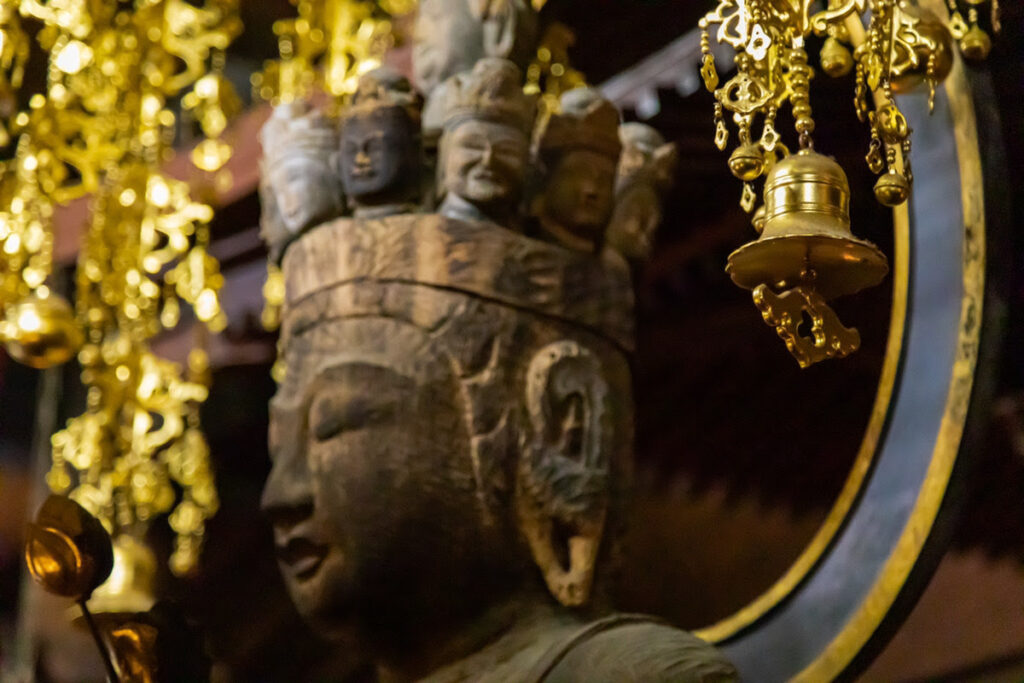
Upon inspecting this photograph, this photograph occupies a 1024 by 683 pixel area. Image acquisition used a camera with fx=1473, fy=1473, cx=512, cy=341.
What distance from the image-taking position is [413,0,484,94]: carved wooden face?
3.21 meters

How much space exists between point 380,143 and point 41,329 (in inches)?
33.3

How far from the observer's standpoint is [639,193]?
3201 millimetres

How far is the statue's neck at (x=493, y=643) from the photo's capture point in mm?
2809

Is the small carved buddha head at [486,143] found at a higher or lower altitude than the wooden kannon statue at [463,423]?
higher

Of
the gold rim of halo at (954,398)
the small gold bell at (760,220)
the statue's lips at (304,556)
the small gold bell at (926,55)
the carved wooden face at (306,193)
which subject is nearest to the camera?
the small gold bell at (760,220)

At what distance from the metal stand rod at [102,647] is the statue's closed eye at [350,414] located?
61cm

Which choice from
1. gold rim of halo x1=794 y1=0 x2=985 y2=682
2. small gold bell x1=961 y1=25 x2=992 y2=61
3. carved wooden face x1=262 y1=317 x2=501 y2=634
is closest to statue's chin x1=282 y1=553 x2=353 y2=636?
carved wooden face x1=262 y1=317 x2=501 y2=634

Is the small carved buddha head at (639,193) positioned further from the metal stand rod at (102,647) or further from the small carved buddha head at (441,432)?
the metal stand rod at (102,647)

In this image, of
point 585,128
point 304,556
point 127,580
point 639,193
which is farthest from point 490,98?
point 127,580

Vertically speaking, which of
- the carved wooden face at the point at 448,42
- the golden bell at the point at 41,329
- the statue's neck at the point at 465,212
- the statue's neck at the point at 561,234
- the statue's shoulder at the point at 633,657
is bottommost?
the statue's shoulder at the point at 633,657

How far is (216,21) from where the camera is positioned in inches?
164

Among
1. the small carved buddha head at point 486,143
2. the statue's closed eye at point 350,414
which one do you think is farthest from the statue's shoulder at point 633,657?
the small carved buddha head at point 486,143

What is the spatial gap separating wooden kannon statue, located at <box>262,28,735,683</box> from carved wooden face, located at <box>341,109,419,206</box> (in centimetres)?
1

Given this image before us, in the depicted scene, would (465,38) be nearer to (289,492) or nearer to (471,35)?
(471,35)
